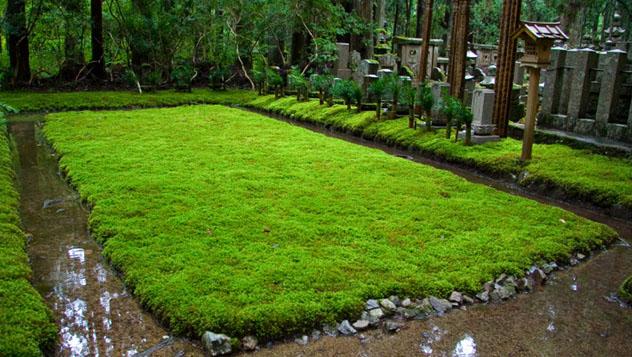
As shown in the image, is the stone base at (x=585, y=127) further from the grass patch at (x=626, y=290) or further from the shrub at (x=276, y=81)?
the shrub at (x=276, y=81)

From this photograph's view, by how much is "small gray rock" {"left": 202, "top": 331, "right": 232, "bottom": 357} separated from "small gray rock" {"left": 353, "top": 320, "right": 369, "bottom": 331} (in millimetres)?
1145

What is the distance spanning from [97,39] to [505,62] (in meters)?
15.9

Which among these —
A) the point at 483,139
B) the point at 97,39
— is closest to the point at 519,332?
the point at 483,139

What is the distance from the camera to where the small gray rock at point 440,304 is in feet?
16.8

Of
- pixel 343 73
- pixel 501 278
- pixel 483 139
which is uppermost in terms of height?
pixel 343 73

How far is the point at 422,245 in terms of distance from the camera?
20.7ft

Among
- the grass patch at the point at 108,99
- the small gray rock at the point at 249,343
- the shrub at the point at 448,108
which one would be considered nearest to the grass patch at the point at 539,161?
the shrub at the point at 448,108

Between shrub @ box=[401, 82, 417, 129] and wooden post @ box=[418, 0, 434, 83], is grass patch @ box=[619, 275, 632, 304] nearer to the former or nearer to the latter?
shrub @ box=[401, 82, 417, 129]

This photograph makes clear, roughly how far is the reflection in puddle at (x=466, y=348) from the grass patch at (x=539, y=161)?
5088mm

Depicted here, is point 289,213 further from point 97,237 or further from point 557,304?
point 557,304

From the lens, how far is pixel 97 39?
818 inches

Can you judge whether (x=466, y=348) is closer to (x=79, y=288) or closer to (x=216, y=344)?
(x=216, y=344)

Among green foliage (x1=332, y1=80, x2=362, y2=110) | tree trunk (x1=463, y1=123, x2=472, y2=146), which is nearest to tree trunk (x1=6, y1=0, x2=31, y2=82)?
green foliage (x1=332, y1=80, x2=362, y2=110)

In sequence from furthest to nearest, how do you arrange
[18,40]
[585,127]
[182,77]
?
[182,77], [18,40], [585,127]
